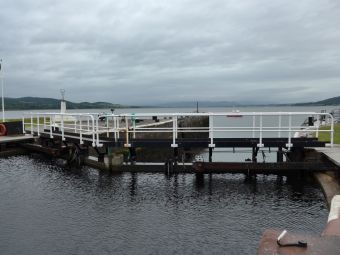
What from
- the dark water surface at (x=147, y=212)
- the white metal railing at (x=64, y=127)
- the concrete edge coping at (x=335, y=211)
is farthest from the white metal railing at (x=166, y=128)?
the concrete edge coping at (x=335, y=211)

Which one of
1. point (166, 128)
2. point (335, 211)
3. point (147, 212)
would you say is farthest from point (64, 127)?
point (335, 211)

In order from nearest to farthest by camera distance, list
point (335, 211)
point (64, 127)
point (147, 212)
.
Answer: point (335, 211), point (147, 212), point (64, 127)

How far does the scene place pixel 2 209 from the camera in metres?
12.3

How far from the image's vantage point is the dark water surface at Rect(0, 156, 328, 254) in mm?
9438

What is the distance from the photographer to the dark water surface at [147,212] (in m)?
9.44

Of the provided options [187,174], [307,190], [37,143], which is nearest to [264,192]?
[307,190]

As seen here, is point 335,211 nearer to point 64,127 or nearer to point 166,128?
point 166,128

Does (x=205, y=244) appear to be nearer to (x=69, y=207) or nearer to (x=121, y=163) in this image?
(x=69, y=207)

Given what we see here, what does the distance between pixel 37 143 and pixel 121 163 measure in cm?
1020

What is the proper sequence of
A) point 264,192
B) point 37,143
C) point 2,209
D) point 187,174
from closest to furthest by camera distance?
1. point 2,209
2. point 264,192
3. point 187,174
4. point 37,143

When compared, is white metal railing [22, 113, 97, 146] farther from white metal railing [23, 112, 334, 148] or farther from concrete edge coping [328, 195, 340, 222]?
concrete edge coping [328, 195, 340, 222]

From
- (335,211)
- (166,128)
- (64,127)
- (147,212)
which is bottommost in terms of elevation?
(147,212)

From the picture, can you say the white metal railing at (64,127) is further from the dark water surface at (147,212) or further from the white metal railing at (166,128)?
the dark water surface at (147,212)

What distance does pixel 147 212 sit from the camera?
12.0 metres
